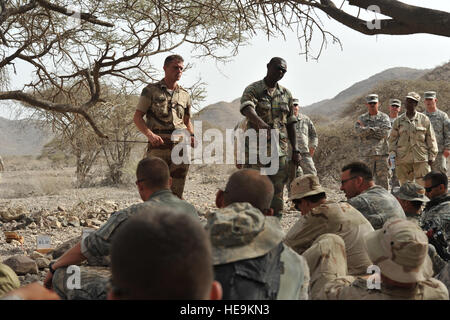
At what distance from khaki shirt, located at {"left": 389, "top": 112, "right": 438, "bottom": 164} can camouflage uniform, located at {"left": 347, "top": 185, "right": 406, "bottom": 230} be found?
423 centimetres

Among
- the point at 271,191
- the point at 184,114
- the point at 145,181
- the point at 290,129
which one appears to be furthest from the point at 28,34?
the point at 271,191

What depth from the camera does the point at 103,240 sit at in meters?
2.77

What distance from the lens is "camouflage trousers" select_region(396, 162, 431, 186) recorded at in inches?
299

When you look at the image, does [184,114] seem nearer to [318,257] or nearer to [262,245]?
[318,257]

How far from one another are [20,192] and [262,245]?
42.3 feet

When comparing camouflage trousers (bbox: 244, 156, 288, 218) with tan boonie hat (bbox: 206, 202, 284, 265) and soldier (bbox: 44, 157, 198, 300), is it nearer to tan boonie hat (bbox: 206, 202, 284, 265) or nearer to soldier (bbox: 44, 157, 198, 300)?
soldier (bbox: 44, 157, 198, 300)

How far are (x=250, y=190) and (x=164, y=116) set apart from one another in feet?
9.74

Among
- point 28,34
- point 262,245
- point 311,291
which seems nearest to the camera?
point 262,245

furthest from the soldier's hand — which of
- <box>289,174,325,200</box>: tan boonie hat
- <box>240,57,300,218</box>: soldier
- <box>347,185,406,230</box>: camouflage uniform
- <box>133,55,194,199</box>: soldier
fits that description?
<box>347,185,406,230</box>: camouflage uniform

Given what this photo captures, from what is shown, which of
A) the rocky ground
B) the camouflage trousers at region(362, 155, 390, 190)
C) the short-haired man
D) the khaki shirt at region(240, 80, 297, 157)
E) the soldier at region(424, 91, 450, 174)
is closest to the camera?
the short-haired man

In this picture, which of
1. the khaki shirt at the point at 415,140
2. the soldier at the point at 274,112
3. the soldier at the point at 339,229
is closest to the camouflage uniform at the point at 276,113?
the soldier at the point at 274,112

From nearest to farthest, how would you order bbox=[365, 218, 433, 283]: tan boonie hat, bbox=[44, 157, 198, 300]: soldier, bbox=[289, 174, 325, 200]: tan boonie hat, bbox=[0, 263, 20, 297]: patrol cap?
bbox=[365, 218, 433, 283]: tan boonie hat
bbox=[0, 263, 20, 297]: patrol cap
bbox=[44, 157, 198, 300]: soldier
bbox=[289, 174, 325, 200]: tan boonie hat

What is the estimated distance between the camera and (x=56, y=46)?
8406 millimetres
